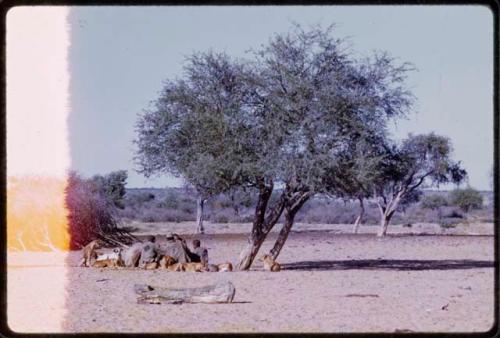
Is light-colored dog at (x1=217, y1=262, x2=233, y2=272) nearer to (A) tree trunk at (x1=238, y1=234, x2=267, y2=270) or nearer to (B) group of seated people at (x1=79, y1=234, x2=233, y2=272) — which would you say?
(B) group of seated people at (x1=79, y1=234, x2=233, y2=272)

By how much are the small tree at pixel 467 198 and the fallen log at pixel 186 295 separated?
1987 inches

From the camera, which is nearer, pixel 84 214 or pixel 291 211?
pixel 291 211

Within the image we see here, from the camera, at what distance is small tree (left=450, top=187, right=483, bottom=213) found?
212ft

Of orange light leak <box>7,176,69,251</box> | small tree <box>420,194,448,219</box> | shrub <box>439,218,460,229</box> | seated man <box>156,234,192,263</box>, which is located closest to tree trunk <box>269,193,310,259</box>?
seated man <box>156,234,192,263</box>

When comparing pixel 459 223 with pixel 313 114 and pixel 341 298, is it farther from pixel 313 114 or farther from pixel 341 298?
pixel 341 298

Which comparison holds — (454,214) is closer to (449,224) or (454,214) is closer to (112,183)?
(449,224)

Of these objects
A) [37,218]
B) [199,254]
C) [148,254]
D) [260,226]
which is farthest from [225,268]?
[37,218]

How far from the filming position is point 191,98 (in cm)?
2308

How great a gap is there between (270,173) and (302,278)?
2.76 m

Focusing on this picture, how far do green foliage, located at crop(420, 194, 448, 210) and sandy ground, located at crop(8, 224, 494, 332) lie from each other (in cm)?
4542

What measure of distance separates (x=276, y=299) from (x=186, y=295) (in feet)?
7.11

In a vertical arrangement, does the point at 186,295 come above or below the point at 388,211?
above

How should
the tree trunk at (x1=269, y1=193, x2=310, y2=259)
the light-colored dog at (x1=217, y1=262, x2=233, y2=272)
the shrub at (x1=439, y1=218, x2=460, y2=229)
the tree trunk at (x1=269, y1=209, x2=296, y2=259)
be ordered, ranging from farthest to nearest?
the shrub at (x1=439, y1=218, x2=460, y2=229) → the tree trunk at (x1=269, y1=209, x2=296, y2=259) → the tree trunk at (x1=269, y1=193, x2=310, y2=259) → the light-colored dog at (x1=217, y1=262, x2=233, y2=272)

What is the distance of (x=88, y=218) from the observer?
26.8 meters
